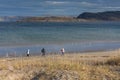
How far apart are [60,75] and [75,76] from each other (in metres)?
0.43

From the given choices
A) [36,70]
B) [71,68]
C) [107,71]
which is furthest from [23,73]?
[107,71]

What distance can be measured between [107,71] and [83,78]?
1179 mm

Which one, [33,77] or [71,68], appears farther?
[71,68]

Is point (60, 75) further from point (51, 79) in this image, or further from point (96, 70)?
point (96, 70)

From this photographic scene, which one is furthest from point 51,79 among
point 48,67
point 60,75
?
point 48,67

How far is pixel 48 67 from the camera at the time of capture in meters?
13.5

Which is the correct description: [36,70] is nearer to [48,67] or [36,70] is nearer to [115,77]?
[48,67]

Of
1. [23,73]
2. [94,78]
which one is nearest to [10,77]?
[23,73]

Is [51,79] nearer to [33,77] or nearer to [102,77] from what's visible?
[33,77]

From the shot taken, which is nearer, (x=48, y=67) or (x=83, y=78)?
(x=83, y=78)

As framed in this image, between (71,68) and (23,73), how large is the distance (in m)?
1.51

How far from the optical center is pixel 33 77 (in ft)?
41.3

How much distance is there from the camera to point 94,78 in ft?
41.0

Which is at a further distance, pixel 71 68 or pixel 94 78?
pixel 71 68
